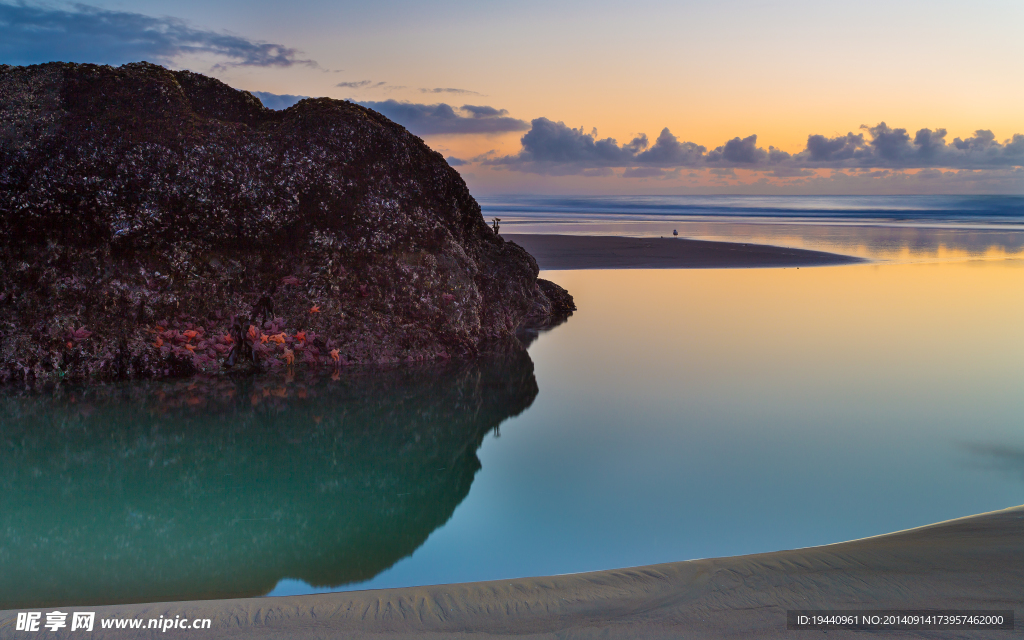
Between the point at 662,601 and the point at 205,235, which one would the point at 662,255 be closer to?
the point at 205,235

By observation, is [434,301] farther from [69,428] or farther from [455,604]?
[455,604]

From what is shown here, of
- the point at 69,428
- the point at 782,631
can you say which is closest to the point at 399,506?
the point at 782,631

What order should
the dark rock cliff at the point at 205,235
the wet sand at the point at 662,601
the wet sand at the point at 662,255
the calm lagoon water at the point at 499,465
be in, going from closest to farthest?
1. the wet sand at the point at 662,601
2. the calm lagoon water at the point at 499,465
3. the dark rock cliff at the point at 205,235
4. the wet sand at the point at 662,255

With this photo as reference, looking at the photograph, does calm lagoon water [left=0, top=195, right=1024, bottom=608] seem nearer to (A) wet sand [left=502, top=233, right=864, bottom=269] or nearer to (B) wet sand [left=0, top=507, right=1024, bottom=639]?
(B) wet sand [left=0, top=507, right=1024, bottom=639]

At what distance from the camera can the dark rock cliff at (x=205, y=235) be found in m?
9.79

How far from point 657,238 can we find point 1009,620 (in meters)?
31.9

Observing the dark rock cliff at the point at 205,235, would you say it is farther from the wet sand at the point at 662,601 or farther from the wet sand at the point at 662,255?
the wet sand at the point at 662,255

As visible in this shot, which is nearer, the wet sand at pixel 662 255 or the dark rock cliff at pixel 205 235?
the dark rock cliff at pixel 205 235

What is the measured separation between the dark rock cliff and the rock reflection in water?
93cm

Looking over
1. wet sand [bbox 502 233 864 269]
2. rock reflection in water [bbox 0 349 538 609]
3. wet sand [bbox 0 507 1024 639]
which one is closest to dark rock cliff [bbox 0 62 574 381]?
rock reflection in water [bbox 0 349 538 609]

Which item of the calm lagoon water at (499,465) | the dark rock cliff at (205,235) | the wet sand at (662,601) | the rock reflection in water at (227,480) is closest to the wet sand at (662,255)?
the calm lagoon water at (499,465)

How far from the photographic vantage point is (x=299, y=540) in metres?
5.48

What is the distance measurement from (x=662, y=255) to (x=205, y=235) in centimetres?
1944

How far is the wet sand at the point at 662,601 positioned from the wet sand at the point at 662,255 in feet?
62.5
